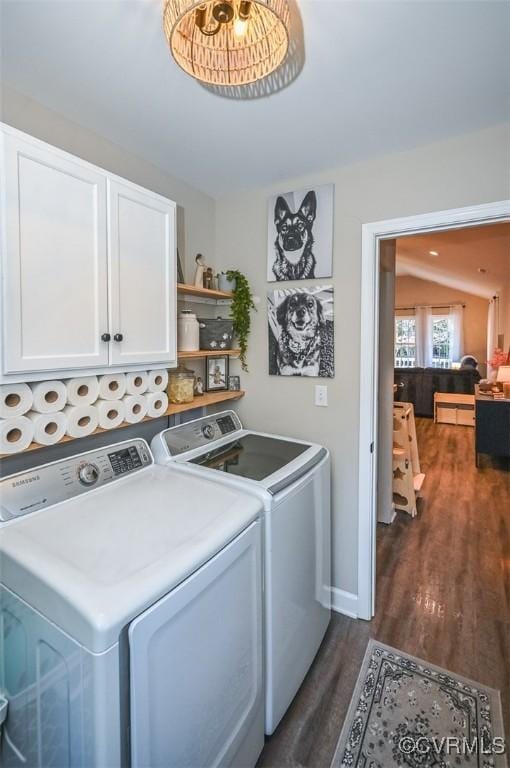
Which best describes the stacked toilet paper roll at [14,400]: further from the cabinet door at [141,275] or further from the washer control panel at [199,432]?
the washer control panel at [199,432]

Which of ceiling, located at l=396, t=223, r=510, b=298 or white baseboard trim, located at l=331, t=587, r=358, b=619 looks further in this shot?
ceiling, located at l=396, t=223, r=510, b=298

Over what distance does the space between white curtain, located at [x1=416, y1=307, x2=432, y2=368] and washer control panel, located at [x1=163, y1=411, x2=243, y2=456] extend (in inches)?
321

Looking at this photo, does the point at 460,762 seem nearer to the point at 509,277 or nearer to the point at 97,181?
the point at 97,181

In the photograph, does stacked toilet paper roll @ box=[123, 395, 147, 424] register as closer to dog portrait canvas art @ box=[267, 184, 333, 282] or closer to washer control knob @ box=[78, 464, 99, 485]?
washer control knob @ box=[78, 464, 99, 485]

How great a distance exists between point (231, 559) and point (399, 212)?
172 centimetres

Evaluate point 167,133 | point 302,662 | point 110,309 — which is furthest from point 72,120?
point 302,662

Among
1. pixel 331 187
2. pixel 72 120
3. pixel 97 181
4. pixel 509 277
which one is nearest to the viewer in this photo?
pixel 97 181

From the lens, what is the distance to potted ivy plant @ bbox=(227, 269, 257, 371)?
7.26 feet

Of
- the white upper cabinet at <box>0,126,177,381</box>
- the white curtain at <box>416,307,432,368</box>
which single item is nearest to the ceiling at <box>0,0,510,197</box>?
the white upper cabinet at <box>0,126,177,381</box>

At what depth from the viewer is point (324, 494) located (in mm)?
1842

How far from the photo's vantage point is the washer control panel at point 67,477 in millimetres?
1185

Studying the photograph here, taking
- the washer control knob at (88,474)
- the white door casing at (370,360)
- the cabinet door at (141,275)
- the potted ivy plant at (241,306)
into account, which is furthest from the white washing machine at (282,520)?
the potted ivy plant at (241,306)

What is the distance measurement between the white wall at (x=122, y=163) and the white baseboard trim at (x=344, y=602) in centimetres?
201

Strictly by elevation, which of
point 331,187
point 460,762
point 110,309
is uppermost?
point 331,187
